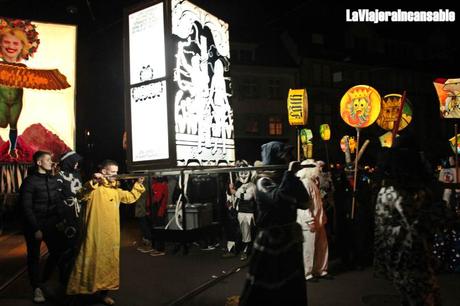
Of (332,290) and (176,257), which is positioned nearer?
(332,290)

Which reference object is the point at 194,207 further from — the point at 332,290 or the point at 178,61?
the point at 178,61

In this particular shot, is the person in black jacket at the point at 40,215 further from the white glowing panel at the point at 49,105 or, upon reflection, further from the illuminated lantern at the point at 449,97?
the illuminated lantern at the point at 449,97

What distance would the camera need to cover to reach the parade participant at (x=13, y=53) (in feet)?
23.9

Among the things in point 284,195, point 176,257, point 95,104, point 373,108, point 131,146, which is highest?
point 95,104

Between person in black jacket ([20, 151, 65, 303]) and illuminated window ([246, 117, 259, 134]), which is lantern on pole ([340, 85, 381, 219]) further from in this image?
illuminated window ([246, 117, 259, 134])

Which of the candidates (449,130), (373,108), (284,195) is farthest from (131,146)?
(449,130)

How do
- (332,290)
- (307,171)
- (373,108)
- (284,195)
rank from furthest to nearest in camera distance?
(373,108) → (307,171) → (332,290) → (284,195)

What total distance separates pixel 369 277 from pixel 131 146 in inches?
208

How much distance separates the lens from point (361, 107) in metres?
10.8

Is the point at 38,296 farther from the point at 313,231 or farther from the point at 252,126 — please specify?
the point at 252,126

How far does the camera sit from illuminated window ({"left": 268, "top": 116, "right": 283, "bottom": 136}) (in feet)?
111

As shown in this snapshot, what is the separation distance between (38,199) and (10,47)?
2.79 meters

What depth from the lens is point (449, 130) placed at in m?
42.1

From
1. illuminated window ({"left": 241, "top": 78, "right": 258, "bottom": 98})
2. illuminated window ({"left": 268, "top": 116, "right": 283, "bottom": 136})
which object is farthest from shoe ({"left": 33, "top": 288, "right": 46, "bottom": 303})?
illuminated window ({"left": 268, "top": 116, "right": 283, "bottom": 136})
